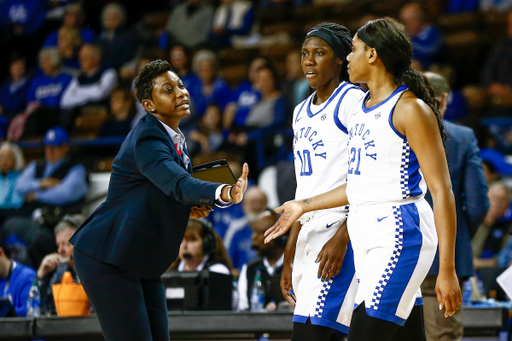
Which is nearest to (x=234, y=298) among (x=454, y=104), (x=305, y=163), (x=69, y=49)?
(x=305, y=163)

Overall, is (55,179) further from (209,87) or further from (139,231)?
(139,231)

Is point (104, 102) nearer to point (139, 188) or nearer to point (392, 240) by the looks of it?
point (139, 188)

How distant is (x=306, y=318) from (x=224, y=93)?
6372 millimetres

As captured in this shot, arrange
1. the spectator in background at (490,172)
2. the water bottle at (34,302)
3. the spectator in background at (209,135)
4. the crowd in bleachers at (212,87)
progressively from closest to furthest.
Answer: the water bottle at (34,302)
the spectator in background at (490,172)
the crowd in bleachers at (212,87)
the spectator in background at (209,135)

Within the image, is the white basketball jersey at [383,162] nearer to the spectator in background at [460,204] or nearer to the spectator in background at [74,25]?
the spectator in background at [460,204]

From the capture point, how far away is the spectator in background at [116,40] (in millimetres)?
10594

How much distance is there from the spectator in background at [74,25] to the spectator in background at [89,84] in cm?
116

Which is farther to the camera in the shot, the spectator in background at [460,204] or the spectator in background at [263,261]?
the spectator in background at [263,261]

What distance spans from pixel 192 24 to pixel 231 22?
622mm

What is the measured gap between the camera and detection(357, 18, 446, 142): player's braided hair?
258 cm

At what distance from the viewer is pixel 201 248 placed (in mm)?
5344

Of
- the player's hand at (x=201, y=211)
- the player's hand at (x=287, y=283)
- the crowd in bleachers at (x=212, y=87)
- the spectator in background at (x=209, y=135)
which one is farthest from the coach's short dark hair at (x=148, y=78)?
the spectator in background at (x=209, y=135)

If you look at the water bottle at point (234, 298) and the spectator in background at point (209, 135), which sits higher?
the spectator in background at point (209, 135)

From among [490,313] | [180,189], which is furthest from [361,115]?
[490,313]
